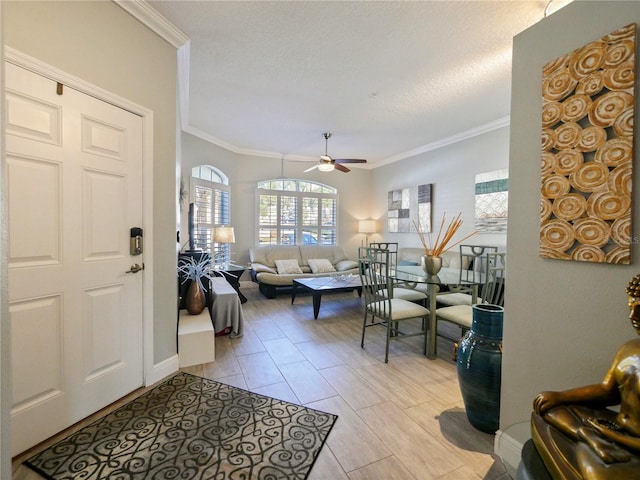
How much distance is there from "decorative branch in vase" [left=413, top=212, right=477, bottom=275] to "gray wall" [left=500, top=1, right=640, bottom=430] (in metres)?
1.40

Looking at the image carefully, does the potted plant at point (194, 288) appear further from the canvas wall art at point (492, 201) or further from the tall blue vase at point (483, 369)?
the canvas wall art at point (492, 201)

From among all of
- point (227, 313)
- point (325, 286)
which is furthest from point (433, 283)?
point (227, 313)

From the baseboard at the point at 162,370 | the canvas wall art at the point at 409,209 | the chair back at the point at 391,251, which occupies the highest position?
the canvas wall art at the point at 409,209

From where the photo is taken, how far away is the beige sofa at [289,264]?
5.05 meters

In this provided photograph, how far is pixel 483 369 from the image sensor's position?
1.68 meters

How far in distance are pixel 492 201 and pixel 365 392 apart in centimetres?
365

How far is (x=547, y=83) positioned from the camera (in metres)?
1.34

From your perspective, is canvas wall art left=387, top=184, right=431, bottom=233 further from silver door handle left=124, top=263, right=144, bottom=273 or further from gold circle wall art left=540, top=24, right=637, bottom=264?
silver door handle left=124, top=263, right=144, bottom=273

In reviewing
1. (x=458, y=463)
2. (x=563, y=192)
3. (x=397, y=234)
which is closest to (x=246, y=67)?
(x=563, y=192)

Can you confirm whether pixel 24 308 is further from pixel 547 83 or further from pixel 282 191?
pixel 282 191

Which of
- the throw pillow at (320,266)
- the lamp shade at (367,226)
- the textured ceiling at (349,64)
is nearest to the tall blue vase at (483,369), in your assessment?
the textured ceiling at (349,64)

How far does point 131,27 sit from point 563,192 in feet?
9.46

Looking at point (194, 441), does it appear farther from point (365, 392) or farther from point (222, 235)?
point (222, 235)

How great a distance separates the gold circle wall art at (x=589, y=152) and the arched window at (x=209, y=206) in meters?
4.27
